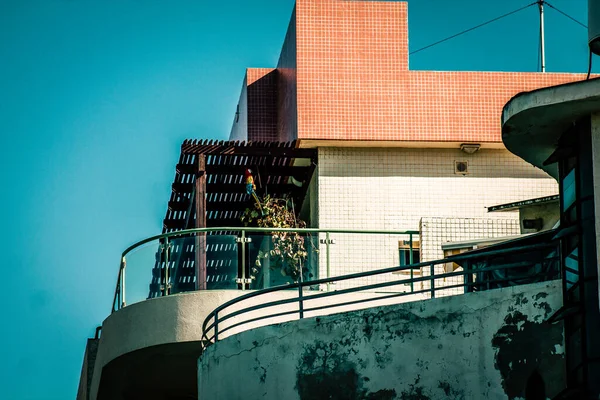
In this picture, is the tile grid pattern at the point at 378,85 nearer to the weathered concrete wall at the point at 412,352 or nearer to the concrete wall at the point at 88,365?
the concrete wall at the point at 88,365

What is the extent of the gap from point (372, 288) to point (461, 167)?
268 inches

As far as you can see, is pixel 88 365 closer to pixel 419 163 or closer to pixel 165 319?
pixel 165 319

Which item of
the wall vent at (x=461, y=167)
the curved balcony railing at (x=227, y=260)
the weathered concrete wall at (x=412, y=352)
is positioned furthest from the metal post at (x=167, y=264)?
the wall vent at (x=461, y=167)

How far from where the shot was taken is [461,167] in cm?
2673

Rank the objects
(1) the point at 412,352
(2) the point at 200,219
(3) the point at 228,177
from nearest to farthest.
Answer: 1. (1) the point at 412,352
2. (2) the point at 200,219
3. (3) the point at 228,177

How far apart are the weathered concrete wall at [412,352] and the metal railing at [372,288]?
0.42 m

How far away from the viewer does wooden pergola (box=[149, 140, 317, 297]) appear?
2477cm

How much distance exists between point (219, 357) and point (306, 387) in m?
1.87

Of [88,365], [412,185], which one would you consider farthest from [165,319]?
[412,185]

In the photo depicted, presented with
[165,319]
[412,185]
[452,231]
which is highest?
[412,185]

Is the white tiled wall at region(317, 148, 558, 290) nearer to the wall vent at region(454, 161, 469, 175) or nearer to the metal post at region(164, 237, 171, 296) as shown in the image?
the wall vent at region(454, 161, 469, 175)

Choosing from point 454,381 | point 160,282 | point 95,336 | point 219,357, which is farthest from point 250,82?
point 454,381

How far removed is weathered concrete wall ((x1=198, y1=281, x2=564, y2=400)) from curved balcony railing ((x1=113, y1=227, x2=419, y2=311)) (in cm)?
293

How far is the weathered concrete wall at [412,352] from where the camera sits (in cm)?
1584
